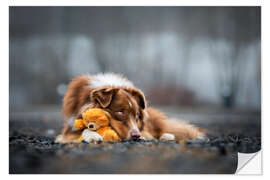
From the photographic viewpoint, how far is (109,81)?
154 inches

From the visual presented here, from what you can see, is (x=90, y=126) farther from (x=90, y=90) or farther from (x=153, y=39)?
(x=153, y=39)

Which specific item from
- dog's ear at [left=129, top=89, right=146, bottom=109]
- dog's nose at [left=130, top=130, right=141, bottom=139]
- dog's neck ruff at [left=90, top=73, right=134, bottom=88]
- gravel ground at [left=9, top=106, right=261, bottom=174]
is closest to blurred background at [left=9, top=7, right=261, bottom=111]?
dog's neck ruff at [left=90, top=73, right=134, bottom=88]

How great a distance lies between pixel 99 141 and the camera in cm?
347

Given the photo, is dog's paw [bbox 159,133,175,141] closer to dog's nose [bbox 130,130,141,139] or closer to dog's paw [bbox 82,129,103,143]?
dog's nose [bbox 130,130,141,139]

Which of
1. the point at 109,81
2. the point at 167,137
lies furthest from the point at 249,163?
the point at 109,81

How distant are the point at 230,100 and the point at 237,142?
736 mm

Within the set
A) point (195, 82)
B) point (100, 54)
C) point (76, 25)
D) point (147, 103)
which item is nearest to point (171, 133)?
point (147, 103)

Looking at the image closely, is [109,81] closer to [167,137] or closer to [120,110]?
[120,110]

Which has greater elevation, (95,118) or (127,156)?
(95,118)

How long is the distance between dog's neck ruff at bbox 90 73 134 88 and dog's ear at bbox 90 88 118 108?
16 cm

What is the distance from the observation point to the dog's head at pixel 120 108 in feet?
11.6

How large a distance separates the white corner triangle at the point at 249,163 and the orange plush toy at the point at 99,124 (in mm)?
1390

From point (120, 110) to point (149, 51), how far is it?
3.45 feet

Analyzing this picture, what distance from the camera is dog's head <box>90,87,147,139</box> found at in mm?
3539
